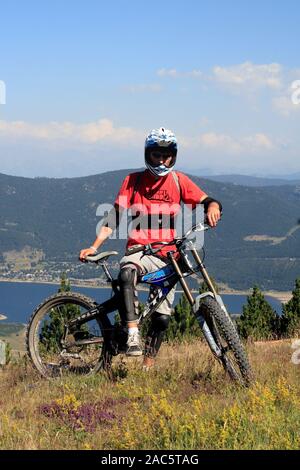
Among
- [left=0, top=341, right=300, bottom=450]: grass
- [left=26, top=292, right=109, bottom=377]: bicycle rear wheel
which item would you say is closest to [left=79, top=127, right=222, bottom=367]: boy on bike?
[left=26, top=292, right=109, bottom=377]: bicycle rear wheel

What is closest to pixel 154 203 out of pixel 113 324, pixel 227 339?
pixel 113 324

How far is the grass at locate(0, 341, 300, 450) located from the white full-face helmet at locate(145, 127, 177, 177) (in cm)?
237

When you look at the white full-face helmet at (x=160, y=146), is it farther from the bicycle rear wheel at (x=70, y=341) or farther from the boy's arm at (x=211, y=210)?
the bicycle rear wheel at (x=70, y=341)

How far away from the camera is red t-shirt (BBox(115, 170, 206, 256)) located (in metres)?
7.22

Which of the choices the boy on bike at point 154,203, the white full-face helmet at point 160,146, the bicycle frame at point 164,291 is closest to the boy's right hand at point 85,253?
the boy on bike at point 154,203

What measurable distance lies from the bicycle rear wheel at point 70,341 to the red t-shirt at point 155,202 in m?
1.08

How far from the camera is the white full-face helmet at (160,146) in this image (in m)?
7.05

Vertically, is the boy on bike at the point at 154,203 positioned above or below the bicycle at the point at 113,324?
above

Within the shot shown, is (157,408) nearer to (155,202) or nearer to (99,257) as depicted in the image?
(99,257)

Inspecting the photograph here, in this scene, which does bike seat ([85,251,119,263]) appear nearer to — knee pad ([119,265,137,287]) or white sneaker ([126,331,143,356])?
knee pad ([119,265,137,287])

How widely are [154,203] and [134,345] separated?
1709mm

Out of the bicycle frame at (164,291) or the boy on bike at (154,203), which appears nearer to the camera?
the bicycle frame at (164,291)

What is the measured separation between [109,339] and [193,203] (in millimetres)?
1952

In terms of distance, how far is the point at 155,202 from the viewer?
7238 mm
